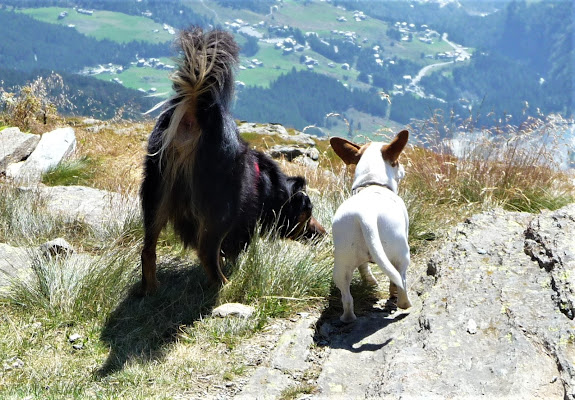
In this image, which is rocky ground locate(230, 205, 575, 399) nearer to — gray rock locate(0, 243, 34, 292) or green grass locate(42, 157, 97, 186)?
gray rock locate(0, 243, 34, 292)

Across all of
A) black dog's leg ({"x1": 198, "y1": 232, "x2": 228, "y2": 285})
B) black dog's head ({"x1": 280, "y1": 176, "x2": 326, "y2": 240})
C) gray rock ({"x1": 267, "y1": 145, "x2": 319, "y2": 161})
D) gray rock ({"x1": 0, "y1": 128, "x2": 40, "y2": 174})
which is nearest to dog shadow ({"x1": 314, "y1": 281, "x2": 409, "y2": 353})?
black dog's leg ({"x1": 198, "y1": 232, "x2": 228, "y2": 285})

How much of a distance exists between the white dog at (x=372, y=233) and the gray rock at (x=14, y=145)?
6742 millimetres

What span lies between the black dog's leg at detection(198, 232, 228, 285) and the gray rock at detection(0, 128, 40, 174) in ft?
18.6

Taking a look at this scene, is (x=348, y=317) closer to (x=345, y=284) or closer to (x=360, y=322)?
(x=360, y=322)

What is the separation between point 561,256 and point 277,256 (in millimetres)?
2037

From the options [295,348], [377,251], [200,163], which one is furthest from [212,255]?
[377,251]

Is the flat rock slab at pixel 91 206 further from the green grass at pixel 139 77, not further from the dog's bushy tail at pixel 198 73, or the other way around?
the green grass at pixel 139 77

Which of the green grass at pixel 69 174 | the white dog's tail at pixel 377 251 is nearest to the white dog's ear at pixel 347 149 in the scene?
the white dog's tail at pixel 377 251

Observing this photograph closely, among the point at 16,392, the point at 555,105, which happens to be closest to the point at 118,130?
the point at 16,392

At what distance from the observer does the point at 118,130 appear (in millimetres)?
14797

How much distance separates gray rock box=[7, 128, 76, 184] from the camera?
7926 mm

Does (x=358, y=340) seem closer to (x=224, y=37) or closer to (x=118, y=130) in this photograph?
(x=224, y=37)

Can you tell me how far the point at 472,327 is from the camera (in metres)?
3.18

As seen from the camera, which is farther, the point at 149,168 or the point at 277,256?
the point at 277,256
